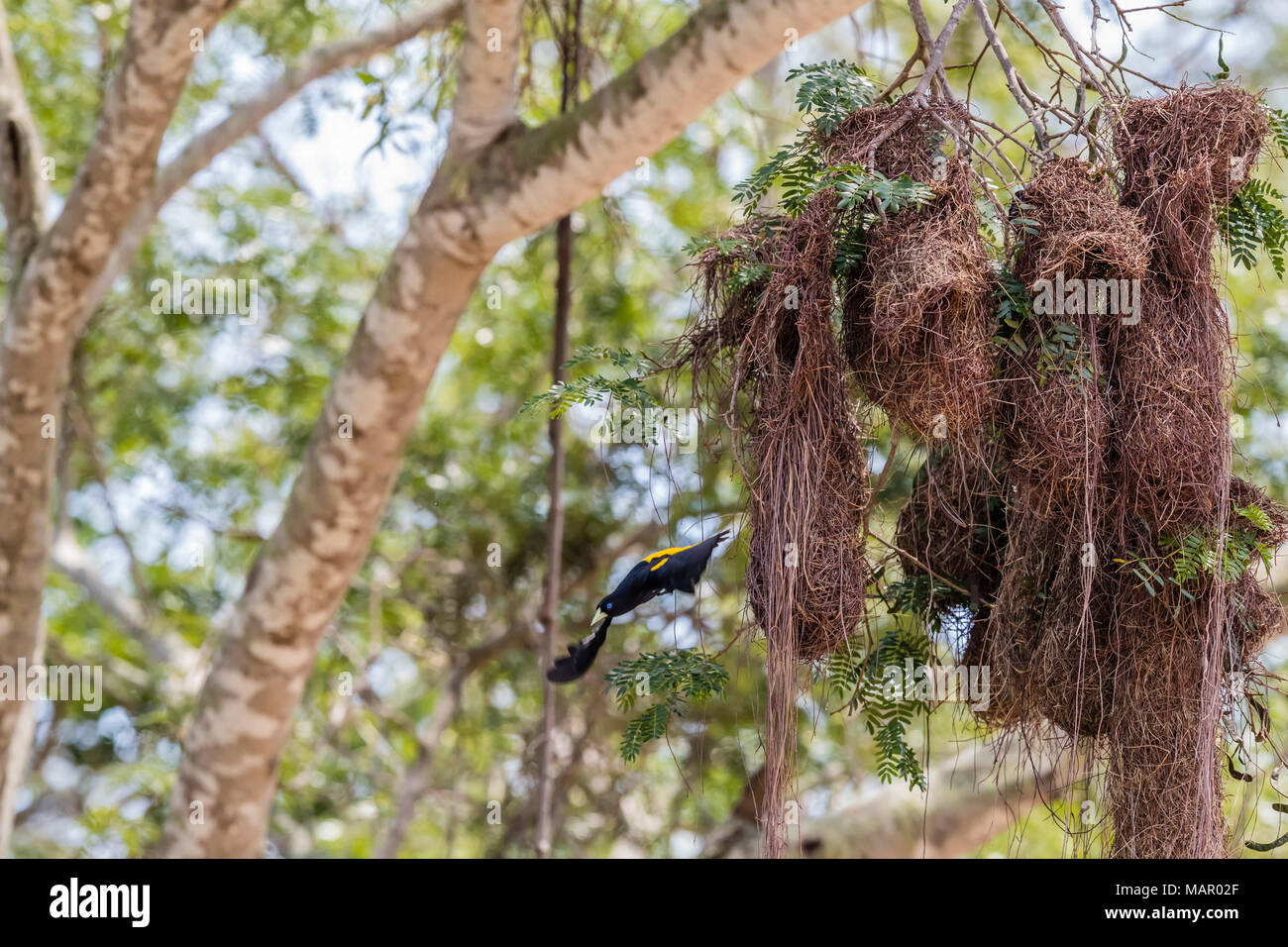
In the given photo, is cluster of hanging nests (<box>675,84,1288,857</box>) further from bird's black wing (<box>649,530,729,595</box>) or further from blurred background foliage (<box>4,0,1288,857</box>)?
blurred background foliage (<box>4,0,1288,857</box>)

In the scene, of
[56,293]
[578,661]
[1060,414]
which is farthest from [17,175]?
[1060,414]

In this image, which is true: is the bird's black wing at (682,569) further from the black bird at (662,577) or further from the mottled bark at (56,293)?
the mottled bark at (56,293)

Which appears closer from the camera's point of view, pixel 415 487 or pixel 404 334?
pixel 404 334

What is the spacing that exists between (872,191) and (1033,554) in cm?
72

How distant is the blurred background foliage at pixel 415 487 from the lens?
208 inches

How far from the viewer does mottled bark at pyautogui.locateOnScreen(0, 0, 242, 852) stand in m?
3.76

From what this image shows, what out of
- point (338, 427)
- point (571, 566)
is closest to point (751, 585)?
point (338, 427)

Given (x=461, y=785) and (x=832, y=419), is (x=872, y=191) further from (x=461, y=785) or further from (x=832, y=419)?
(x=461, y=785)

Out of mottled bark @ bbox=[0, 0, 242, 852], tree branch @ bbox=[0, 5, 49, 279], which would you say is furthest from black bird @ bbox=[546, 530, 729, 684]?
tree branch @ bbox=[0, 5, 49, 279]

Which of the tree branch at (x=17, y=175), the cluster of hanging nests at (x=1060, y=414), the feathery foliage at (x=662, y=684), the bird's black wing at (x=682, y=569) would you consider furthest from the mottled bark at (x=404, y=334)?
the tree branch at (x=17, y=175)

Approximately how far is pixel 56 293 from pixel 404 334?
4.77 ft

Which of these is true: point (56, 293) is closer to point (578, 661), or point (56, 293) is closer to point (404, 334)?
point (404, 334)

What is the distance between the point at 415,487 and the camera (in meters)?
5.42

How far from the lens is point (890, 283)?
195cm
